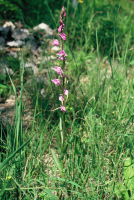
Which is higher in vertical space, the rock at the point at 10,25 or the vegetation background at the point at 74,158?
the rock at the point at 10,25

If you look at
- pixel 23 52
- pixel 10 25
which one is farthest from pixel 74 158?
pixel 10 25

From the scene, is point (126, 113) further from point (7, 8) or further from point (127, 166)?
point (7, 8)

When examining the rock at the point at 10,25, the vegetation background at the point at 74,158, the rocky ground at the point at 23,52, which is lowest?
the vegetation background at the point at 74,158

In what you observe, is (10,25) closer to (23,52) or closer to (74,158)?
(23,52)

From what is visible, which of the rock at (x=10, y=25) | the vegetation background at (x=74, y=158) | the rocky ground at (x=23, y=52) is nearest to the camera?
the vegetation background at (x=74, y=158)

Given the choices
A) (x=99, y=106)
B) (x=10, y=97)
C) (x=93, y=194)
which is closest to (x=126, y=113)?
(x=99, y=106)

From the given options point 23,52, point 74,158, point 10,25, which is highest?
point 10,25

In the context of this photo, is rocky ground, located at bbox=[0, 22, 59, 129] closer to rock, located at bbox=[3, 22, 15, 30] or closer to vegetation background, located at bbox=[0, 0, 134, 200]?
rock, located at bbox=[3, 22, 15, 30]

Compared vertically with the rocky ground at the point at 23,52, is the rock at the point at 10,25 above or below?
above

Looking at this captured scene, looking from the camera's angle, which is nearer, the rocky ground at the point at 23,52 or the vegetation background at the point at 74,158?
the vegetation background at the point at 74,158

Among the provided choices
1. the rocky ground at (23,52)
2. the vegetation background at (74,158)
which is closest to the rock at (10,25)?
the rocky ground at (23,52)

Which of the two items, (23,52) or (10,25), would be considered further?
(10,25)

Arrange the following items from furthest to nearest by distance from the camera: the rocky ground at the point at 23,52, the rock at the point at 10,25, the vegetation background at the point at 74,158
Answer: the rock at the point at 10,25 < the rocky ground at the point at 23,52 < the vegetation background at the point at 74,158

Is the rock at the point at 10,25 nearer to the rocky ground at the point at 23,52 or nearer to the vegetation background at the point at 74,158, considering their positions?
the rocky ground at the point at 23,52
